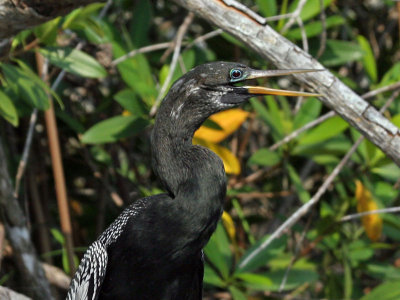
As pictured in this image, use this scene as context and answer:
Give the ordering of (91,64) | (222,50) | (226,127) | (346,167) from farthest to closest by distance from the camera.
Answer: (222,50) < (346,167) < (226,127) < (91,64)

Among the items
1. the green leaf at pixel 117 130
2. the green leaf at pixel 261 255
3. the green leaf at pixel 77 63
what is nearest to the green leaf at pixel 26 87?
the green leaf at pixel 77 63

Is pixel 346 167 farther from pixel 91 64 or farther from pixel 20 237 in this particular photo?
pixel 20 237

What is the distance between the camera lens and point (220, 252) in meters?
2.47

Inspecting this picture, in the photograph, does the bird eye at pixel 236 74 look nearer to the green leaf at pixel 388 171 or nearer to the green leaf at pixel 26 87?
the green leaf at pixel 26 87

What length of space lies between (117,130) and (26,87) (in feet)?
1.34

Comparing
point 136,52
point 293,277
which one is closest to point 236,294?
point 293,277

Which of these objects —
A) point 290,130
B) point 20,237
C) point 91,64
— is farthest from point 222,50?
point 20,237

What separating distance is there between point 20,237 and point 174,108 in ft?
2.69

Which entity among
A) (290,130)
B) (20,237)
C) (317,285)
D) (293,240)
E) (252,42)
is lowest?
(317,285)

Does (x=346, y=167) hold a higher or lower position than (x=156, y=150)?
lower

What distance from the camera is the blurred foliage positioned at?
93.2 inches

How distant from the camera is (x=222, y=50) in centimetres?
295

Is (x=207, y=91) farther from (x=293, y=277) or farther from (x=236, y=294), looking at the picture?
(x=293, y=277)

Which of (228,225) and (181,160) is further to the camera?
(228,225)
